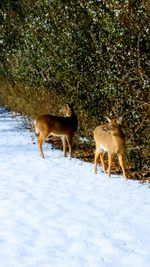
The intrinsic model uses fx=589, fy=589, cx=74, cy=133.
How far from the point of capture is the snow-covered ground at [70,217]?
7668mm

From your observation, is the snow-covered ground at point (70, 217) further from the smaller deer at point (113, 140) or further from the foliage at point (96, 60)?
the foliage at point (96, 60)

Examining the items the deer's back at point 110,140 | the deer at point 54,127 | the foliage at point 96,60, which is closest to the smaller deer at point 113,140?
the deer's back at point 110,140

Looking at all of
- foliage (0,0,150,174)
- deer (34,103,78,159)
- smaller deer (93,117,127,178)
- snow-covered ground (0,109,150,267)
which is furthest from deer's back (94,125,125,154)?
deer (34,103,78,159)

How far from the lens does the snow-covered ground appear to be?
7.67 m

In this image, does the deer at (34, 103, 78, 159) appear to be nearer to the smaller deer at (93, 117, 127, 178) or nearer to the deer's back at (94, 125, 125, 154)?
the deer's back at (94, 125, 125, 154)

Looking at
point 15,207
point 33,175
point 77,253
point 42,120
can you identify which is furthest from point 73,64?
point 77,253

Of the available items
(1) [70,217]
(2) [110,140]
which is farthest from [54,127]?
(1) [70,217]

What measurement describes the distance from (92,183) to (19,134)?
383 inches

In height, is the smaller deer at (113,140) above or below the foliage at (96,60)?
below

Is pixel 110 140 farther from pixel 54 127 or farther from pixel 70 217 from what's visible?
pixel 70 217

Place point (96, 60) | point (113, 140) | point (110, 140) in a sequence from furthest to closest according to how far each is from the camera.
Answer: point (96, 60), point (110, 140), point (113, 140)

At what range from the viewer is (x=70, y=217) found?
950 centimetres

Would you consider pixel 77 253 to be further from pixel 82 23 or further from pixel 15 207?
pixel 82 23

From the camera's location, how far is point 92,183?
12.1 m
